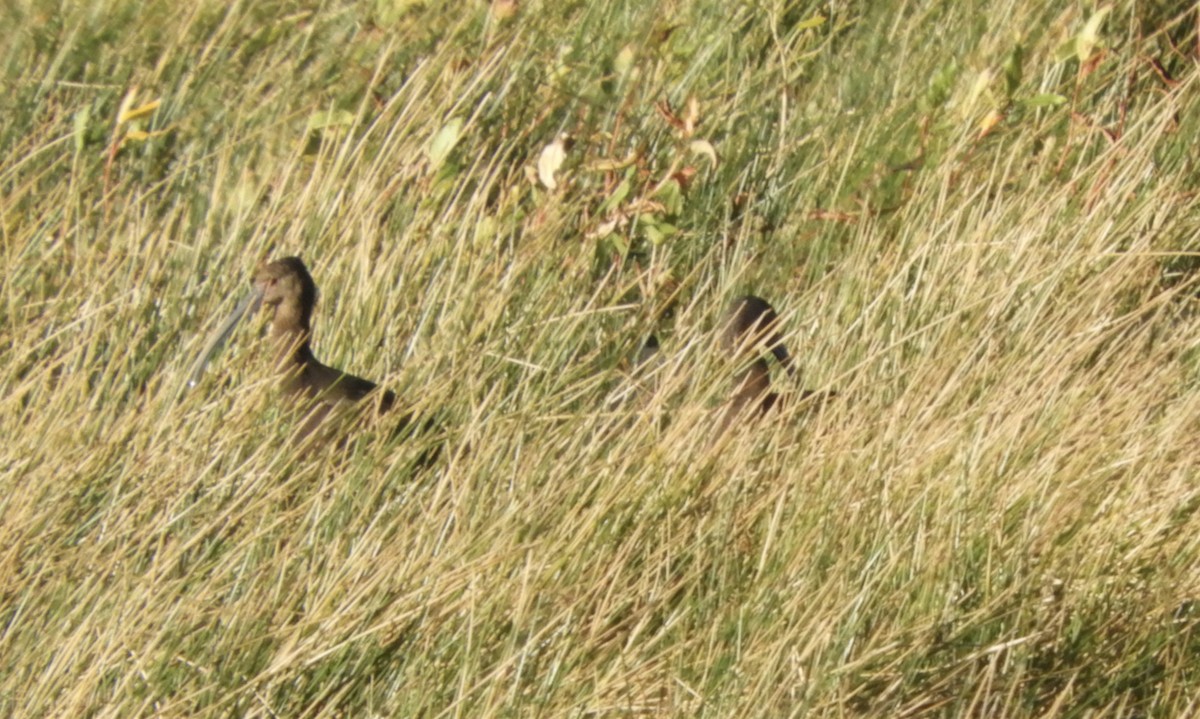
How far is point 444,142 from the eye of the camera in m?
4.93

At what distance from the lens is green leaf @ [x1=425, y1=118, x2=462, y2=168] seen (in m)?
4.91

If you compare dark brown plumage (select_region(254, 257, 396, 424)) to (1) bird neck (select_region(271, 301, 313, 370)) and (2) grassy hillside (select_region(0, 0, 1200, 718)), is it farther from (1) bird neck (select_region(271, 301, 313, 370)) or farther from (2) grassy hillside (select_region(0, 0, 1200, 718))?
(2) grassy hillside (select_region(0, 0, 1200, 718))

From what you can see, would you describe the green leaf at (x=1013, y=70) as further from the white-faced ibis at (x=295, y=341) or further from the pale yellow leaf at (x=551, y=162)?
the white-faced ibis at (x=295, y=341)

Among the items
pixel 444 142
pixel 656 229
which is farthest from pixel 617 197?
pixel 444 142

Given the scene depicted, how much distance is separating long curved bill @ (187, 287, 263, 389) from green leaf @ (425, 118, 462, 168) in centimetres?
60

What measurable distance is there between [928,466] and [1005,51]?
2394mm

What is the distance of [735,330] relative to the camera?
4.90 metres

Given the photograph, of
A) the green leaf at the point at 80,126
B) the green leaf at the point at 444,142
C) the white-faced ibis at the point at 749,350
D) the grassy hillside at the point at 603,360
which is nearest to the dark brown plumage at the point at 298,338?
the grassy hillside at the point at 603,360

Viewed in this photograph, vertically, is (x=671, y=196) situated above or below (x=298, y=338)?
above

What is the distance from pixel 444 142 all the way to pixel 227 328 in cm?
78

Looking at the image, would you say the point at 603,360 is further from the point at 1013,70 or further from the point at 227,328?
the point at 1013,70

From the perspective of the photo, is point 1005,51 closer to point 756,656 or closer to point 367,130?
point 367,130

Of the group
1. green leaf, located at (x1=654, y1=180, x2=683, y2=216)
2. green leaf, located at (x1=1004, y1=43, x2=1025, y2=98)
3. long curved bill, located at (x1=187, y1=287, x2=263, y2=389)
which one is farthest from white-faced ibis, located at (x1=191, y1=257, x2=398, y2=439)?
green leaf, located at (x1=1004, y1=43, x2=1025, y2=98)

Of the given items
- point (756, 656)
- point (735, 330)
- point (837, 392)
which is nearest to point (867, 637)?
point (756, 656)
